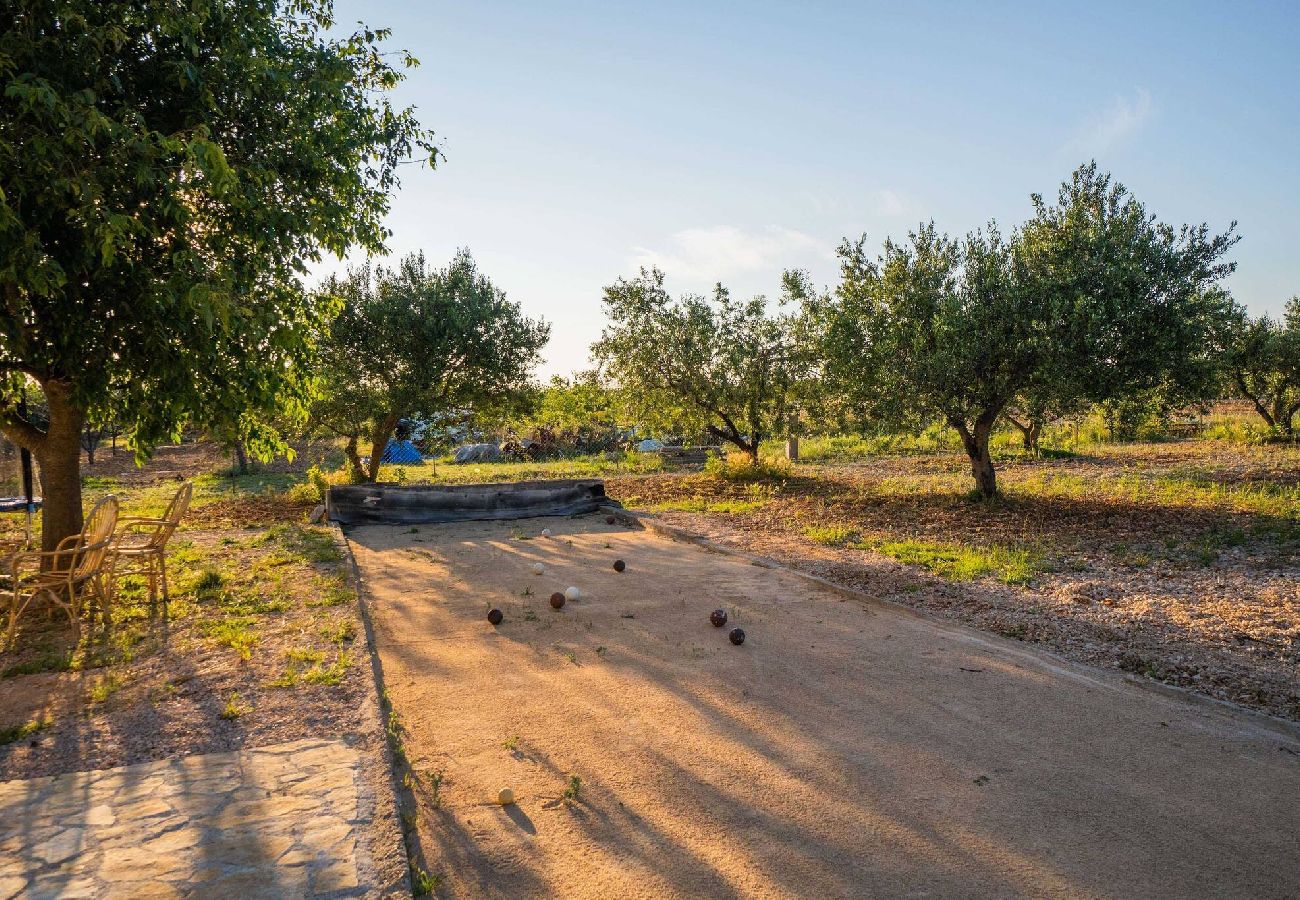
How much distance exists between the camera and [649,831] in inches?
139

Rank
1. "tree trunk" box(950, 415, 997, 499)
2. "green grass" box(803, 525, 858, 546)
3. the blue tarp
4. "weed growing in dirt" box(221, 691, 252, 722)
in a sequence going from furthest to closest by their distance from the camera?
the blue tarp < "tree trunk" box(950, 415, 997, 499) < "green grass" box(803, 525, 858, 546) < "weed growing in dirt" box(221, 691, 252, 722)

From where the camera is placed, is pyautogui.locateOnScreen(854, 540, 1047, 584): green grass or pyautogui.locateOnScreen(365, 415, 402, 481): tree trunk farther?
pyautogui.locateOnScreen(365, 415, 402, 481): tree trunk

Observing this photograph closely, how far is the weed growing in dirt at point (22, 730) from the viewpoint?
4246mm

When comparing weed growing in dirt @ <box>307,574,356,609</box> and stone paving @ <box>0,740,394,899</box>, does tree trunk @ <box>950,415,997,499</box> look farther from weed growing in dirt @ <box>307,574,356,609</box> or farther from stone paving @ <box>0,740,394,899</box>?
stone paving @ <box>0,740,394,899</box>

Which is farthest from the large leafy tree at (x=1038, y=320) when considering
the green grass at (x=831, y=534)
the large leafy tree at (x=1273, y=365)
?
the large leafy tree at (x=1273, y=365)

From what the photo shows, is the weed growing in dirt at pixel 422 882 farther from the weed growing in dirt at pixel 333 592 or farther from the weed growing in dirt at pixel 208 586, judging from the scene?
the weed growing in dirt at pixel 208 586

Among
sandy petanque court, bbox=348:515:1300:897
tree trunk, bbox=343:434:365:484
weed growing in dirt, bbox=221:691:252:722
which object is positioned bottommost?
sandy petanque court, bbox=348:515:1300:897

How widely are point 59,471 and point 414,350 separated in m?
8.86

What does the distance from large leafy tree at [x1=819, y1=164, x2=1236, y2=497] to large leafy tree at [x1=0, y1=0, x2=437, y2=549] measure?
348 inches

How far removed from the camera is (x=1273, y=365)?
2362cm

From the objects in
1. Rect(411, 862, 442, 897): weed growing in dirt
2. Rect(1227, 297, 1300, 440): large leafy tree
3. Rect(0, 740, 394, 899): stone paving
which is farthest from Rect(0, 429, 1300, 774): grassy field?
Rect(1227, 297, 1300, 440): large leafy tree

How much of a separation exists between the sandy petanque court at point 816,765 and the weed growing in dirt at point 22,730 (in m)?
1.97

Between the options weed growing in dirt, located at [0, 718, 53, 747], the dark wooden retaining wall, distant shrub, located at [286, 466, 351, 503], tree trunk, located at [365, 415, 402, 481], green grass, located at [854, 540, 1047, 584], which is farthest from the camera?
tree trunk, located at [365, 415, 402, 481]

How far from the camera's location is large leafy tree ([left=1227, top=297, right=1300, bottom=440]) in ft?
76.3
